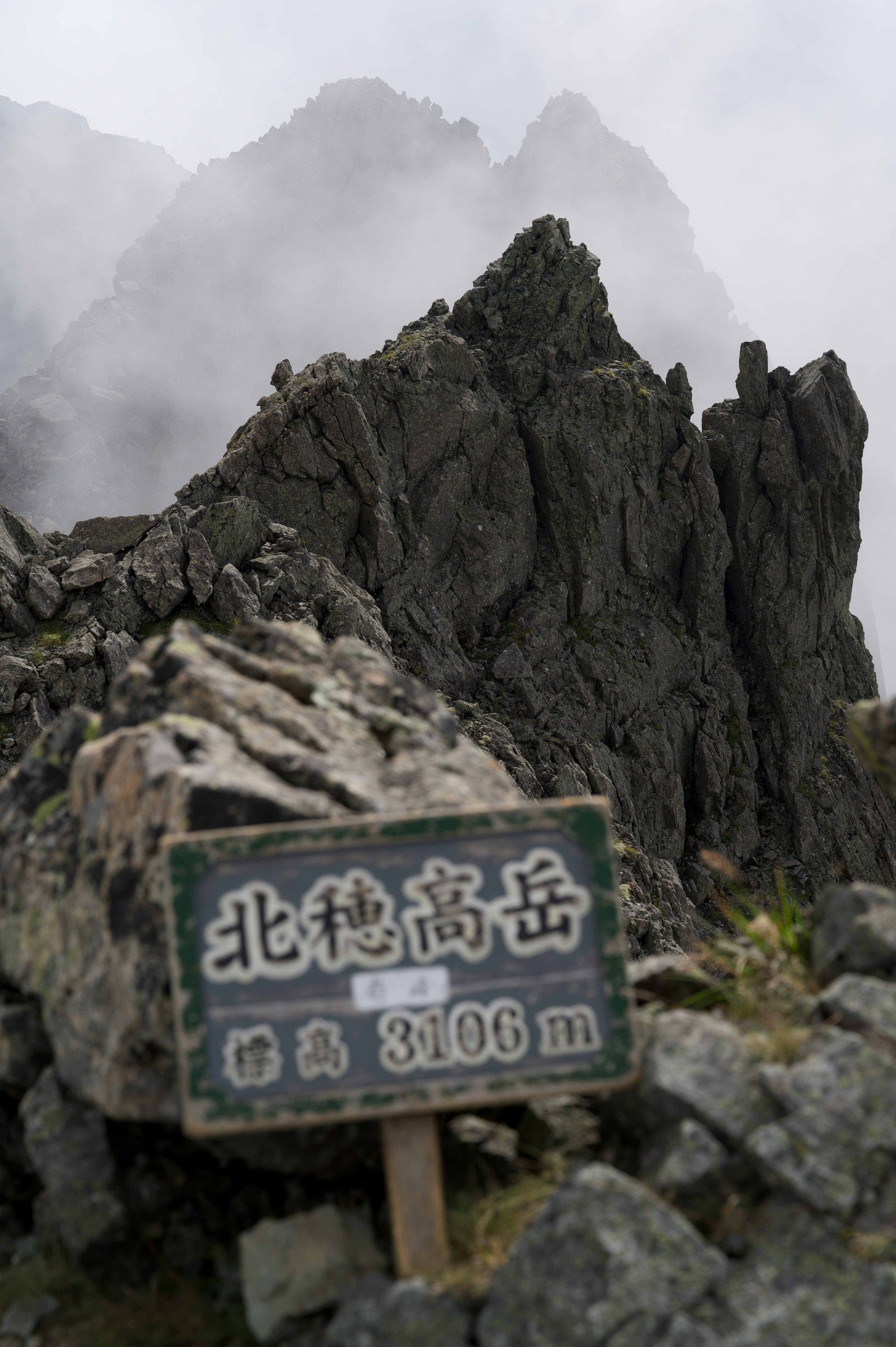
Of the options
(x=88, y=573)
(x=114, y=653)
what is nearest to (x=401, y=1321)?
(x=114, y=653)

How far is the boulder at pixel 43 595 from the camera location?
3284 centimetres

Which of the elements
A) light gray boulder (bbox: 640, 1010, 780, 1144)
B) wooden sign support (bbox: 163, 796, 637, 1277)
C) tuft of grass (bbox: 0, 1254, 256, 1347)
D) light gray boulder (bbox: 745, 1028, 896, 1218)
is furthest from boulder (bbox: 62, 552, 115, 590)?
light gray boulder (bbox: 745, 1028, 896, 1218)

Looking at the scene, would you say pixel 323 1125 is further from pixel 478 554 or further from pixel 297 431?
pixel 478 554

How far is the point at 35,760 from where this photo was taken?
793cm

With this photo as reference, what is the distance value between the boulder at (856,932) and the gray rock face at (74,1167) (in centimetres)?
542

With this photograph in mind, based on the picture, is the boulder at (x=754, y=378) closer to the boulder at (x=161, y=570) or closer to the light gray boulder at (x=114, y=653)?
the boulder at (x=161, y=570)

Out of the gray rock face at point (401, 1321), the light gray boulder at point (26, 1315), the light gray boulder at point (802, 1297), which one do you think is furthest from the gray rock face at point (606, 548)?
the light gray boulder at point (802, 1297)

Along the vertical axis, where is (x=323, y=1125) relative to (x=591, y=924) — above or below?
below

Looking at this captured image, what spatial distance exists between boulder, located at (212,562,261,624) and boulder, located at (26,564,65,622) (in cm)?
594

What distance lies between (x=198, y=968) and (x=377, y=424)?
49.2 metres

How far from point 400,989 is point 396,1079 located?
53 centimetres

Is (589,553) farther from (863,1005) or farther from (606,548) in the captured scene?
(863,1005)

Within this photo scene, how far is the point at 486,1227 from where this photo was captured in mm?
5559

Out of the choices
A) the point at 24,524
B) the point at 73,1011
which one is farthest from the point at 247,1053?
the point at 24,524
